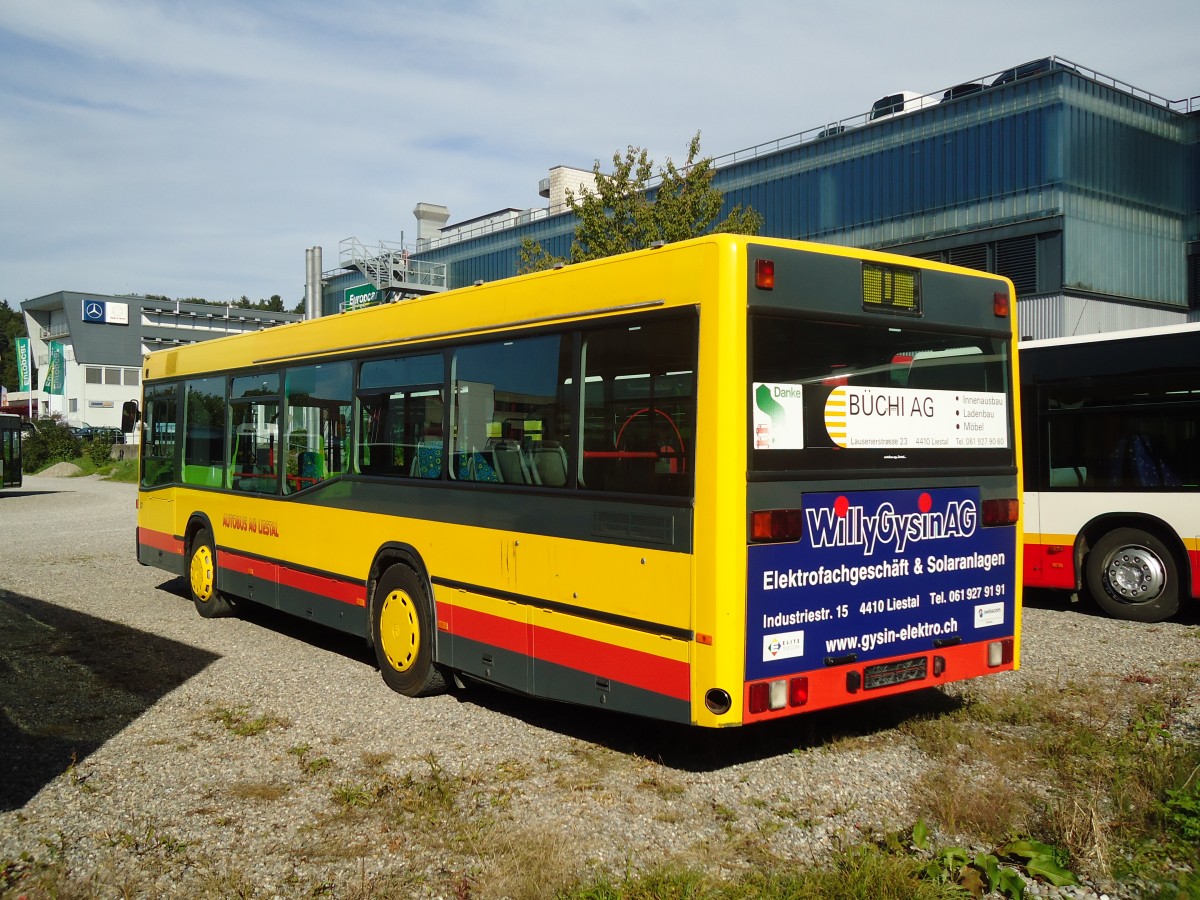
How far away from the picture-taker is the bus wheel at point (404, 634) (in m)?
7.66

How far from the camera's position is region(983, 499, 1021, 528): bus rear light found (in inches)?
258

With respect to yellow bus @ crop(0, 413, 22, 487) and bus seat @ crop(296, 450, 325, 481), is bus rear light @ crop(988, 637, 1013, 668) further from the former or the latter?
yellow bus @ crop(0, 413, 22, 487)

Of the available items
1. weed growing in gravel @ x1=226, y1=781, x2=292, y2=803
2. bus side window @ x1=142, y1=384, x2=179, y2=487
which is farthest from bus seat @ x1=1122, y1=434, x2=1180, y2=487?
bus side window @ x1=142, y1=384, x2=179, y2=487

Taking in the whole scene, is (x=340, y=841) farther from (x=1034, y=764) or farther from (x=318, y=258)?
(x=318, y=258)

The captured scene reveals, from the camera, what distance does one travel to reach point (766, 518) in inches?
215

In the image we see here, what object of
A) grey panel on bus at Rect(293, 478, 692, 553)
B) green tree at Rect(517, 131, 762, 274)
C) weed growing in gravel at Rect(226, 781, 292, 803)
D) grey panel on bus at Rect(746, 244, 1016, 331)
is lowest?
weed growing in gravel at Rect(226, 781, 292, 803)

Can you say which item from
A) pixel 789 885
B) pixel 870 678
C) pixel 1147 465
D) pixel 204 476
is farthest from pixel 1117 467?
pixel 204 476

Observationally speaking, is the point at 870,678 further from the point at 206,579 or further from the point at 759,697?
the point at 206,579

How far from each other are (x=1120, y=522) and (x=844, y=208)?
2939cm

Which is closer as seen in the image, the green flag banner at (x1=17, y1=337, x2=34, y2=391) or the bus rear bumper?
the bus rear bumper

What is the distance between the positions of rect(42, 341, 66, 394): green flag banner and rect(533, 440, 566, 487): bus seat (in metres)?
97.7

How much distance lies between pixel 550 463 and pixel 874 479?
6.16 feet

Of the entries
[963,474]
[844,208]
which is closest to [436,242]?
[844,208]

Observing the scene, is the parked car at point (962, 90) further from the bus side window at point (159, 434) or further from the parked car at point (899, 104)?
the bus side window at point (159, 434)
